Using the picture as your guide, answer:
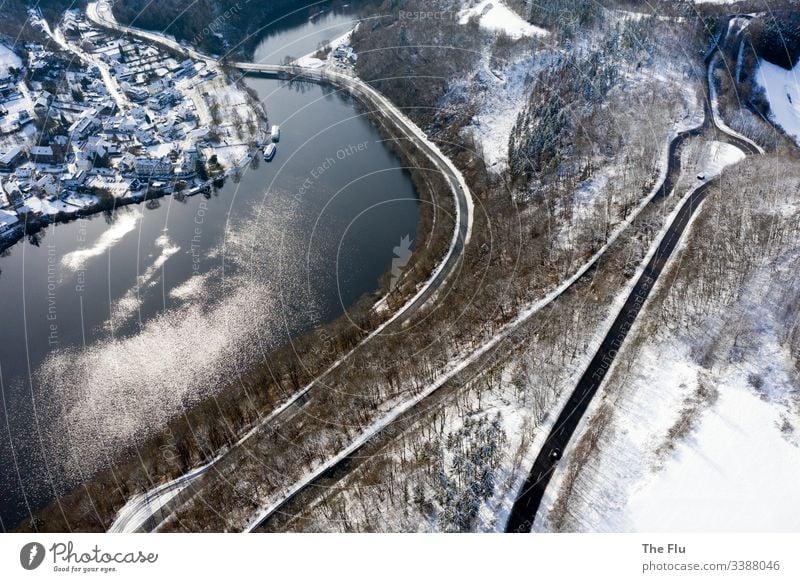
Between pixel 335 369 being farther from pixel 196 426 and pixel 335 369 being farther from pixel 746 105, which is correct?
pixel 746 105

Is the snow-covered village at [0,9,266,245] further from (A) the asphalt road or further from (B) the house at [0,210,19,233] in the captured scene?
(A) the asphalt road

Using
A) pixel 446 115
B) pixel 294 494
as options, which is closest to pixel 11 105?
pixel 446 115

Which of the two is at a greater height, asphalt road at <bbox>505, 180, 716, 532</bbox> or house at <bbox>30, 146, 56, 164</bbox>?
house at <bbox>30, 146, 56, 164</bbox>

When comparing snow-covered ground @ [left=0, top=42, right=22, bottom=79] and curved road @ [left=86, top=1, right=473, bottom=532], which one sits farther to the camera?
snow-covered ground @ [left=0, top=42, right=22, bottom=79]

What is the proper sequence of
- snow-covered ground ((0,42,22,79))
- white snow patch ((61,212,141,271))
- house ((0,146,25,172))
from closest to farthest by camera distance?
white snow patch ((61,212,141,271)) → house ((0,146,25,172)) → snow-covered ground ((0,42,22,79))

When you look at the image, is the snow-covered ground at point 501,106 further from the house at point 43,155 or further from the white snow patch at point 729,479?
the house at point 43,155

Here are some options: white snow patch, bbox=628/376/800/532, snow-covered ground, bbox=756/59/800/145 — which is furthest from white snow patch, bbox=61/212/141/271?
snow-covered ground, bbox=756/59/800/145

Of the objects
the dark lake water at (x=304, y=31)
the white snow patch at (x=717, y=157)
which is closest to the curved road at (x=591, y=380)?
the white snow patch at (x=717, y=157)
